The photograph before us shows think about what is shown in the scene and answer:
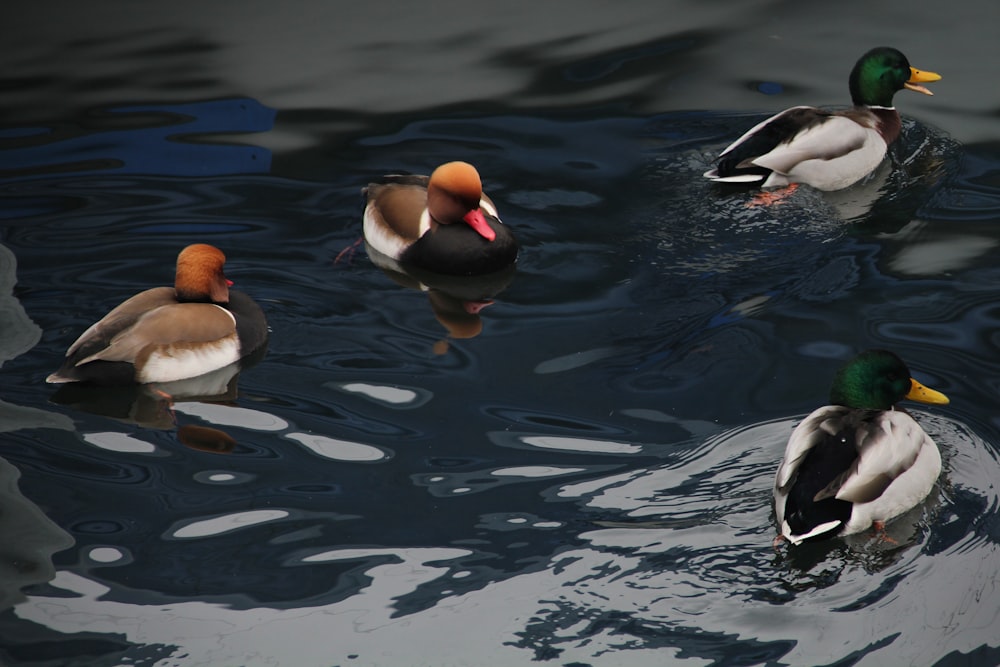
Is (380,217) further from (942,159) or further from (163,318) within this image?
(942,159)

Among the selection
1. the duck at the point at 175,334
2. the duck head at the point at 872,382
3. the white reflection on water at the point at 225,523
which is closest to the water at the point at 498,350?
the white reflection on water at the point at 225,523

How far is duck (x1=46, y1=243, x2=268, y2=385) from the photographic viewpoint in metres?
6.01

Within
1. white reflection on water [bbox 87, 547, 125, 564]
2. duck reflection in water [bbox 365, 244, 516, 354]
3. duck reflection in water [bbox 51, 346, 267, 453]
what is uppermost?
duck reflection in water [bbox 365, 244, 516, 354]

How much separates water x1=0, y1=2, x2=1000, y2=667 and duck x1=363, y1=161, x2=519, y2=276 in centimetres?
18

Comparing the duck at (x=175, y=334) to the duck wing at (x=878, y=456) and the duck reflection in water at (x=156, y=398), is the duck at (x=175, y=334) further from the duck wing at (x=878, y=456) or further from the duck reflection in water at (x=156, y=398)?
the duck wing at (x=878, y=456)

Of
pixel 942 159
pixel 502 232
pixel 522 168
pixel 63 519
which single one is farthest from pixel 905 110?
pixel 63 519

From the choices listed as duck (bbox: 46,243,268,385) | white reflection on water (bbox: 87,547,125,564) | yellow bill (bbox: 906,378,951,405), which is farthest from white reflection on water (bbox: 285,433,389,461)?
yellow bill (bbox: 906,378,951,405)

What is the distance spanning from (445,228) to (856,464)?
3.17m

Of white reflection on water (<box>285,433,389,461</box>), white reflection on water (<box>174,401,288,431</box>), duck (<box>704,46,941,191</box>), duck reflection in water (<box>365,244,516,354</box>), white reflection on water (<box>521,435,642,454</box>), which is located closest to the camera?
white reflection on water (<box>521,435,642,454</box>)

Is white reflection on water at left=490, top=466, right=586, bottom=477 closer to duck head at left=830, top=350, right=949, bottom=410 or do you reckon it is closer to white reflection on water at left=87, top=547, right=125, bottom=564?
duck head at left=830, top=350, right=949, bottom=410

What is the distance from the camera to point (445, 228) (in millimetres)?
7328

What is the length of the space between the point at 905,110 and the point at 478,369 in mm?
4189

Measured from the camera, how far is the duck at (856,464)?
185 inches

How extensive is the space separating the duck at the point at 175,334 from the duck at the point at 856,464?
8.93ft
